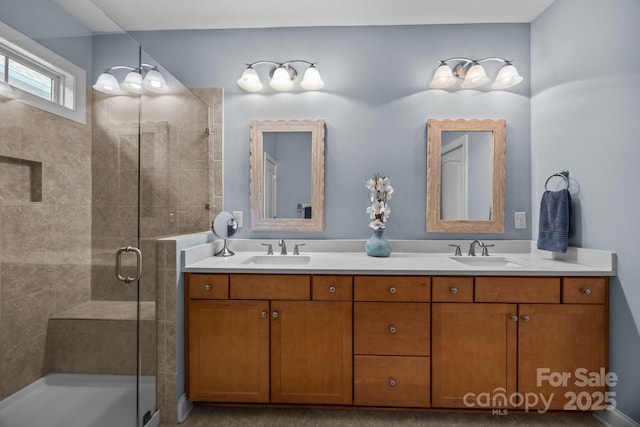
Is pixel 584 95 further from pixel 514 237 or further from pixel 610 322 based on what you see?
pixel 610 322

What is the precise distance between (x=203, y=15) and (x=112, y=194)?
1.52m

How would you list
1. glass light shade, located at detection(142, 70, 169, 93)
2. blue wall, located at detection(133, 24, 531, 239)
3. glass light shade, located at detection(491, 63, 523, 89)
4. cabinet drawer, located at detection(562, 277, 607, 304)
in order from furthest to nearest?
blue wall, located at detection(133, 24, 531, 239), glass light shade, located at detection(491, 63, 523, 89), glass light shade, located at detection(142, 70, 169, 93), cabinet drawer, located at detection(562, 277, 607, 304)

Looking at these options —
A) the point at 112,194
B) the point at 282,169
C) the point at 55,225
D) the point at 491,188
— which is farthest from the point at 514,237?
the point at 55,225

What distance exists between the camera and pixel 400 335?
1748mm

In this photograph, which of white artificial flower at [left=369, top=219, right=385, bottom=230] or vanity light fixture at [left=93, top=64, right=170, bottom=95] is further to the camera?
white artificial flower at [left=369, top=219, right=385, bottom=230]

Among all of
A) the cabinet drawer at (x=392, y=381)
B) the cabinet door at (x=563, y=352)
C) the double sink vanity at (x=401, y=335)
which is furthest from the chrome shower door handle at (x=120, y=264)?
the cabinet door at (x=563, y=352)

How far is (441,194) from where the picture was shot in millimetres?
2332

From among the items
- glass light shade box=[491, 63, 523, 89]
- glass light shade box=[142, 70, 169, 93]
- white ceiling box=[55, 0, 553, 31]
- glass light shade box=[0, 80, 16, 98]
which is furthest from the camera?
glass light shade box=[491, 63, 523, 89]

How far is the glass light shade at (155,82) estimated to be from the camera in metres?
1.87

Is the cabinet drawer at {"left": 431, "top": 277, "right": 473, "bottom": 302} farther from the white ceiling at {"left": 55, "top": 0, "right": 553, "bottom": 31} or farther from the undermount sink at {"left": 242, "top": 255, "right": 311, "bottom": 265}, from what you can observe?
the white ceiling at {"left": 55, "top": 0, "right": 553, "bottom": 31}

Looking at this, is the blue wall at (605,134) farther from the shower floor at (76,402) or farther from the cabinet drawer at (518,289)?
the shower floor at (76,402)

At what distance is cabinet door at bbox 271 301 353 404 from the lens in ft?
5.79

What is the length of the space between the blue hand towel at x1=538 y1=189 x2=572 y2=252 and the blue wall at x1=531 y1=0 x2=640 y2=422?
0.09 meters

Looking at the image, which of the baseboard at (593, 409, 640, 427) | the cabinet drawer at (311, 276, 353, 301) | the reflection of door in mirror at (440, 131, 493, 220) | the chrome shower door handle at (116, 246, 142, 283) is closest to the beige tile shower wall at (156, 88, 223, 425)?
the chrome shower door handle at (116, 246, 142, 283)
